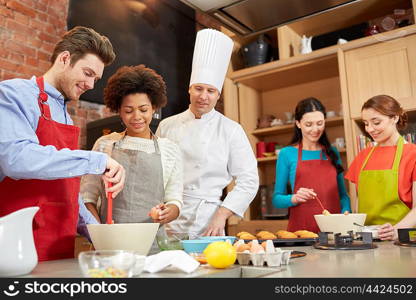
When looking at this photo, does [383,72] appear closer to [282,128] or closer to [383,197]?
[282,128]

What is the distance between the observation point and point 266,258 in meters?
0.79

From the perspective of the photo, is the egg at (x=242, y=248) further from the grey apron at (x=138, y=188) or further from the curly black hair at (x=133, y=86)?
the curly black hair at (x=133, y=86)

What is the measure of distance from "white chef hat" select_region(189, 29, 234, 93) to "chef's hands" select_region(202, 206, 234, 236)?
659 millimetres

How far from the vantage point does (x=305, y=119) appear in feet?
8.16

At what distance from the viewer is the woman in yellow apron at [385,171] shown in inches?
73.4

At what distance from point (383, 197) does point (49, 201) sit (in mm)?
1507

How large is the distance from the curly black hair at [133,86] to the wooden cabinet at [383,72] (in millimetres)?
1903

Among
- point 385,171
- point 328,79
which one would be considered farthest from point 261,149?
point 385,171

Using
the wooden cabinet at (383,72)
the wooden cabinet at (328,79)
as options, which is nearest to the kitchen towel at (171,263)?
the wooden cabinet at (328,79)

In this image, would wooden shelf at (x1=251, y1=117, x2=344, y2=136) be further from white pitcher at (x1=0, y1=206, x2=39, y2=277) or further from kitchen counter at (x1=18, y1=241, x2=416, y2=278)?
white pitcher at (x1=0, y1=206, x2=39, y2=277)

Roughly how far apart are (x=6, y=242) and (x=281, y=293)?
514 millimetres

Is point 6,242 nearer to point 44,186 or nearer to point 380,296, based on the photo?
point 44,186

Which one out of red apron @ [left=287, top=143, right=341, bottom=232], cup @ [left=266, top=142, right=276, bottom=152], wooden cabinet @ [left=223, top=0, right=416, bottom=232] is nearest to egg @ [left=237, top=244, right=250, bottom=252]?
red apron @ [left=287, top=143, right=341, bottom=232]

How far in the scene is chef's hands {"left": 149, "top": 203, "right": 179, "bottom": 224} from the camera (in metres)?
1.24
